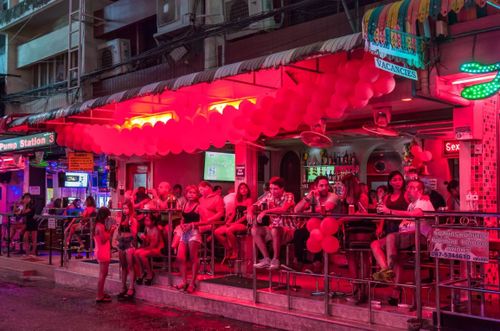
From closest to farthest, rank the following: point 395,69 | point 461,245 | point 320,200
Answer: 1. point 461,245
2. point 395,69
3. point 320,200

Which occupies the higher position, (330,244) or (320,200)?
(320,200)

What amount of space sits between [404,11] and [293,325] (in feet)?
Answer: 15.1

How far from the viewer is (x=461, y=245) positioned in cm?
638

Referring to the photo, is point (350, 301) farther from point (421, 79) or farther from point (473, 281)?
point (421, 79)

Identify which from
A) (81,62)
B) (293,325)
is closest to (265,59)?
(293,325)

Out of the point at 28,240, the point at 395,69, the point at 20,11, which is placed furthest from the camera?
the point at 20,11

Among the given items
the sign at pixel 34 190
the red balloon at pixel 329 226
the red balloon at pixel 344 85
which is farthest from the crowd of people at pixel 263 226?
the sign at pixel 34 190

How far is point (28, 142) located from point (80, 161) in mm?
2204

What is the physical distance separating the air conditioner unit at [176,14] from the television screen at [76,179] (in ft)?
23.2

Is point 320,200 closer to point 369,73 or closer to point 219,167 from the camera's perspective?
point 369,73

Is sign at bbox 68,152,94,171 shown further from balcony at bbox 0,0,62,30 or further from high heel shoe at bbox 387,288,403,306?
high heel shoe at bbox 387,288,403,306

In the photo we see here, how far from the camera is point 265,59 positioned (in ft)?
28.5

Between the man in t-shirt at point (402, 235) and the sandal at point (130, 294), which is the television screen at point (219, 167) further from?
the man in t-shirt at point (402, 235)

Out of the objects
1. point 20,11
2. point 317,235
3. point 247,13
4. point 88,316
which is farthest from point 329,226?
point 20,11
